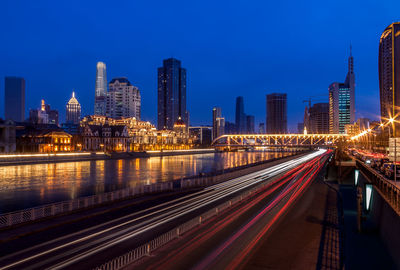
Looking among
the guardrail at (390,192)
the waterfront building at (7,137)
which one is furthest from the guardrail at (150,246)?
the waterfront building at (7,137)

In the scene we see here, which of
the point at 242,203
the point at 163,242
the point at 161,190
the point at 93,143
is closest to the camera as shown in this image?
the point at 163,242

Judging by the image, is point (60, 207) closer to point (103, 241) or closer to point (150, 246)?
point (103, 241)

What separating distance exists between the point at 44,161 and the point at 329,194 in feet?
246

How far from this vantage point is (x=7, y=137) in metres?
91.4

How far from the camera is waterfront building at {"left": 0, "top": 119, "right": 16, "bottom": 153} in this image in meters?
90.4

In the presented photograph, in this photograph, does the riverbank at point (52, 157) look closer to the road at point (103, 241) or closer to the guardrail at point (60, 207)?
the guardrail at point (60, 207)

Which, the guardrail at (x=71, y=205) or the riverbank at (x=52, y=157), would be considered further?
the riverbank at (x=52, y=157)

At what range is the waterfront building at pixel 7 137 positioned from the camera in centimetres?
9044

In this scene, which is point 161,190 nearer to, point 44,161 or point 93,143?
point 44,161

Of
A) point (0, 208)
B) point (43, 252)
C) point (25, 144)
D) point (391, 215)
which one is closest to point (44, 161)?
point (25, 144)

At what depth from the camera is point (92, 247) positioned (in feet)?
49.7

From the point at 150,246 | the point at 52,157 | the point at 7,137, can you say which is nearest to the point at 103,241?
the point at 150,246

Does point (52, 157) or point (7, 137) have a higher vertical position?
point (7, 137)

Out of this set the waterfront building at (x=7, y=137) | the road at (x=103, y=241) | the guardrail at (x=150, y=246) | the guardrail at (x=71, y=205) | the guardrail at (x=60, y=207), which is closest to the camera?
the guardrail at (x=150, y=246)
